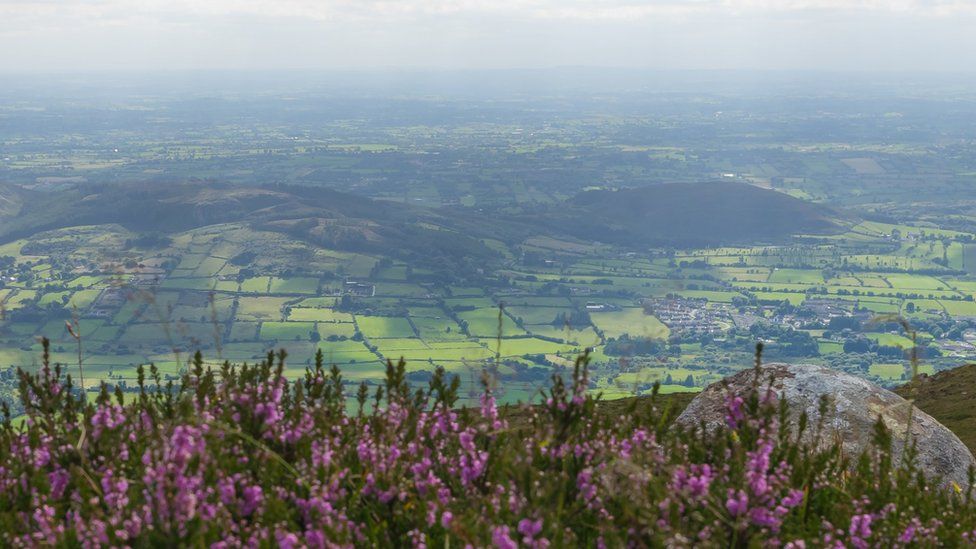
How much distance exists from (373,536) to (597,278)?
170 meters

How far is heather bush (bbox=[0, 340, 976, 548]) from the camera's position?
4449mm

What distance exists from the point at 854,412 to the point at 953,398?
1108 centimetres

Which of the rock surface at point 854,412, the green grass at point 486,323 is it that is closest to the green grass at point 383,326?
the green grass at point 486,323

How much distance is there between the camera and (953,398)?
2342 centimetres

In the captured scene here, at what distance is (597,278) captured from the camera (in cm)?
17325

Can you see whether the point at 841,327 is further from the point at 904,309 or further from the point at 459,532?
the point at 459,532

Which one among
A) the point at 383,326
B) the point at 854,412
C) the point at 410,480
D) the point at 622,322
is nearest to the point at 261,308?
the point at 383,326

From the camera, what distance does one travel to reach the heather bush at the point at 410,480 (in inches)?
175

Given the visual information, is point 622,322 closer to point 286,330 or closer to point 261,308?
point 286,330

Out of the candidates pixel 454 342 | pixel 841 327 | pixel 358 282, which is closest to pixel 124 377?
pixel 454 342

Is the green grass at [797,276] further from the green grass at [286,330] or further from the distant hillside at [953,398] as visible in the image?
the distant hillside at [953,398]

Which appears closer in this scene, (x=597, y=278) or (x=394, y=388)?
(x=394, y=388)

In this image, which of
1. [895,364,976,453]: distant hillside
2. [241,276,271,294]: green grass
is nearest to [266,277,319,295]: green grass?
[241,276,271,294]: green grass

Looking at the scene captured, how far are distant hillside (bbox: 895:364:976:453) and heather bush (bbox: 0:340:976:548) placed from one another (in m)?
12.9
